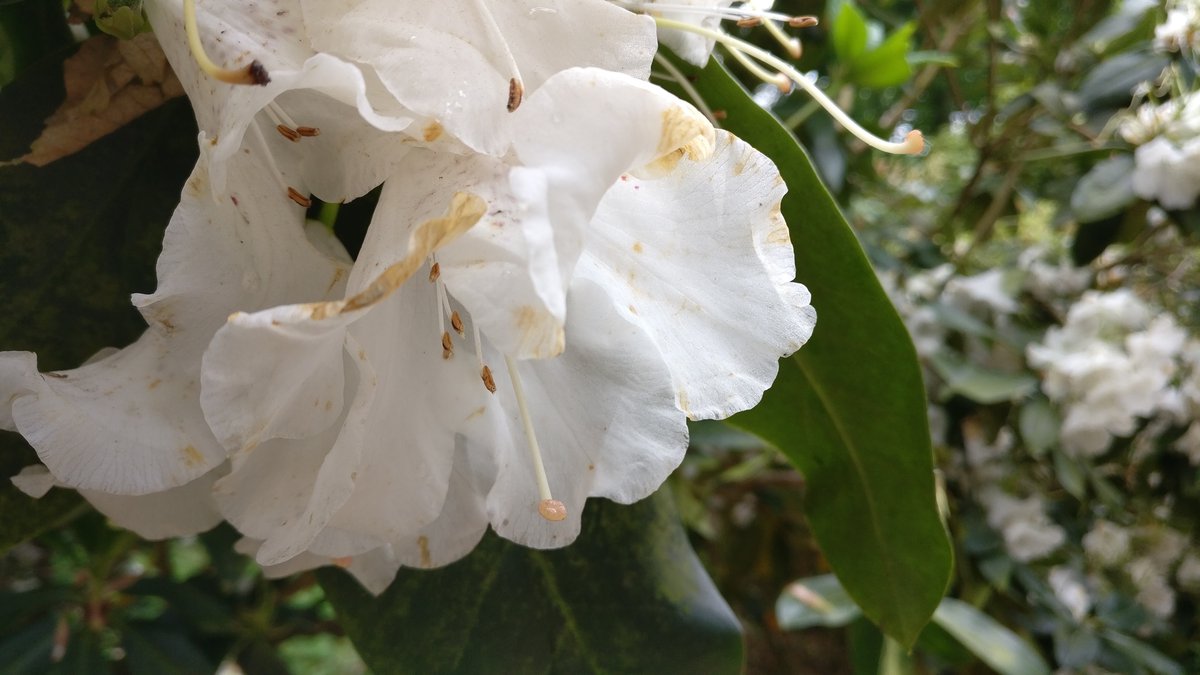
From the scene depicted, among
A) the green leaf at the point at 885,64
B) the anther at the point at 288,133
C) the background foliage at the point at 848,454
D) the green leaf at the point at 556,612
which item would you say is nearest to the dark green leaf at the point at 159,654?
the background foliage at the point at 848,454

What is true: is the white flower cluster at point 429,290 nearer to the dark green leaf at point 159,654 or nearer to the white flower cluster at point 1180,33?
the dark green leaf at point 159,654

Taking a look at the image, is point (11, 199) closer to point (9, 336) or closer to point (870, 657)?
point (9, 336)

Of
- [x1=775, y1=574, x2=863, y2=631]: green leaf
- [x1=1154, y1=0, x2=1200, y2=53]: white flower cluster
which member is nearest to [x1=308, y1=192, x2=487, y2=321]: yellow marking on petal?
[x1=775, y1=574, x2=863, y2=631]: green leaf

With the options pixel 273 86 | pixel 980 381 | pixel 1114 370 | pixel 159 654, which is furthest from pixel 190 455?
pixel 1114 370

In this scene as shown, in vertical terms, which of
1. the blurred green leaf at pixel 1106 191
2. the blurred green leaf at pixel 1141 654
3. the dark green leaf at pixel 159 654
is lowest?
the blurred green leaf at pixel 1141 654

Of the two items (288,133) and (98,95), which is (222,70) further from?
(98,95)

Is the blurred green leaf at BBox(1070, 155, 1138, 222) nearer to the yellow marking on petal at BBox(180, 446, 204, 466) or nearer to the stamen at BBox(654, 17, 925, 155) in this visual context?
the stamen at BBox(654, 17, 925, 155)
